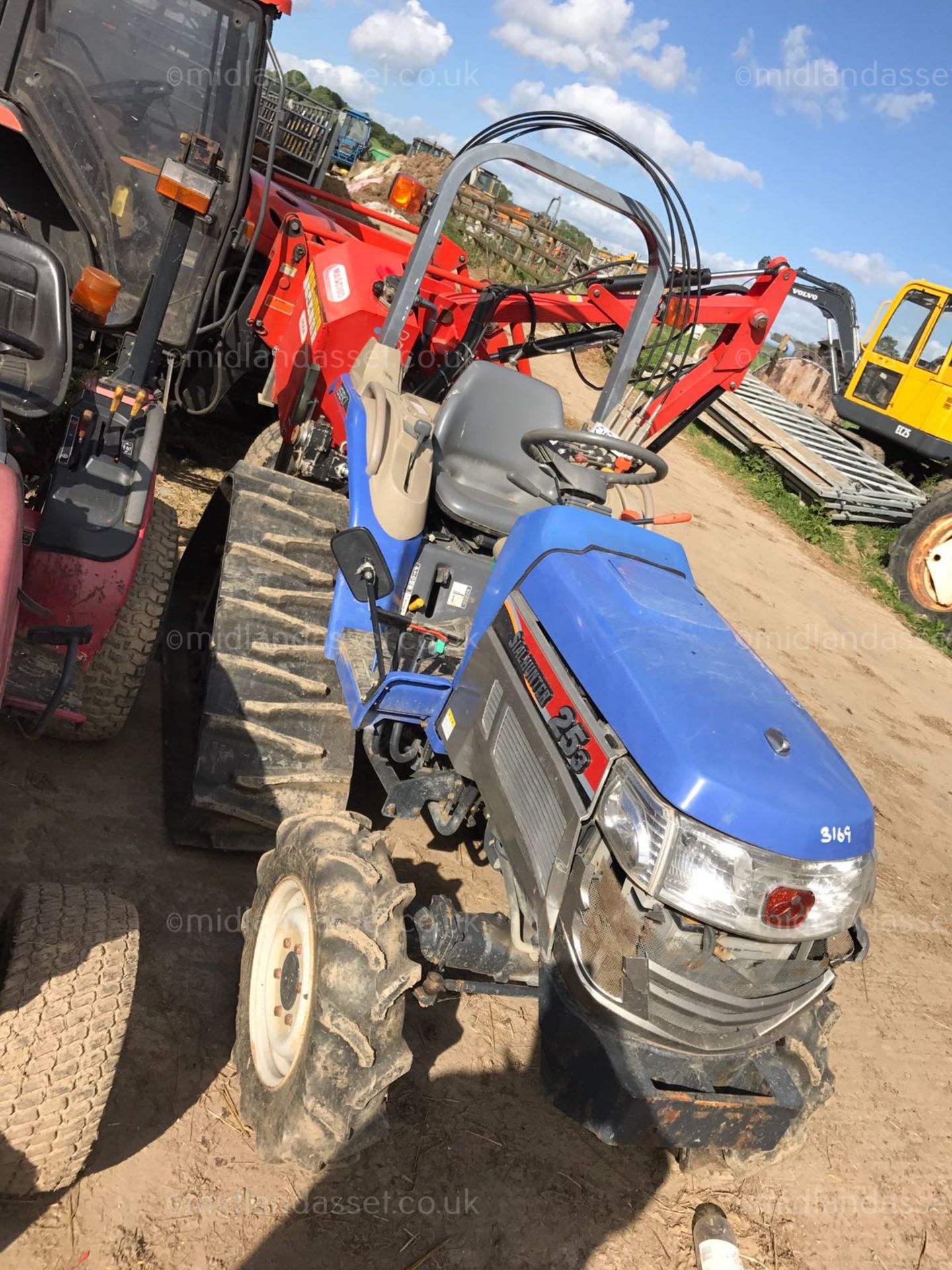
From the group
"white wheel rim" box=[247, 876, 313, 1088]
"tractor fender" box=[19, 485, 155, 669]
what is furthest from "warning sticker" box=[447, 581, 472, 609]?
"white wheel rim" box=[247, 876, 313, 1088]

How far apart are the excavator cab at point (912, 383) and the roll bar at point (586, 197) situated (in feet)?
30.1

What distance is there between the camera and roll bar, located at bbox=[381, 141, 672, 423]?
3.45 m

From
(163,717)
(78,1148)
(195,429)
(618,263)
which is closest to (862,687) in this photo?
(618,263)

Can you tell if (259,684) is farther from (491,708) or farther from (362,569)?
(491,708)

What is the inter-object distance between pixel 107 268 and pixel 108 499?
6.78 feet

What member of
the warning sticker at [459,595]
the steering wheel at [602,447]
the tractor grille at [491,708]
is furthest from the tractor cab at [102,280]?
the steering wheel at [602,447]

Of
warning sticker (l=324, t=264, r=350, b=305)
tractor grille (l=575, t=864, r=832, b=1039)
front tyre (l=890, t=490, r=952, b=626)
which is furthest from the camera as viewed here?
front tyre (l=890, t=490, r=952, b=626)

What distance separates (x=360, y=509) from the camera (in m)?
3.44

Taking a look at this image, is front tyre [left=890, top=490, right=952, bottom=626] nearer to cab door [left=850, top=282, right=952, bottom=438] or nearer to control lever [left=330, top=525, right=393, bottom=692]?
cab door [left=850, top=282, right=952, bottom=438]

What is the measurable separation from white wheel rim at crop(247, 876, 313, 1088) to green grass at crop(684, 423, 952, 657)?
8766 mm

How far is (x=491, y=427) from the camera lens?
12.9 feet

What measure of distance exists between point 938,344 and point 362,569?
10928 millimetres

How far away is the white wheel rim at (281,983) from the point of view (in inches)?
92.9

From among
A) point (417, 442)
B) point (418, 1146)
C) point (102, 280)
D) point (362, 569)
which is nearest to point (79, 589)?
point (362, 569)
